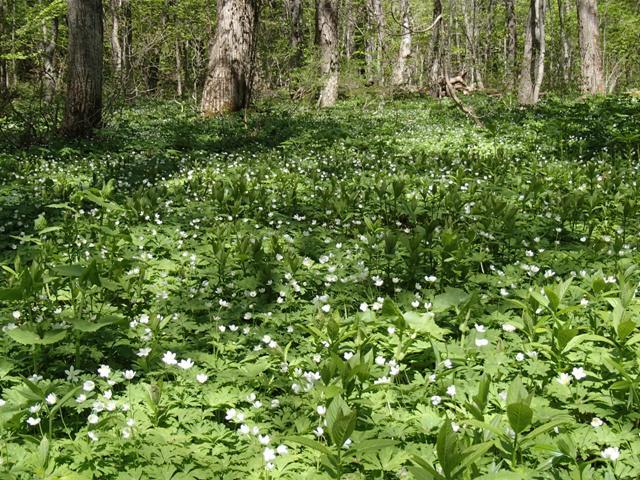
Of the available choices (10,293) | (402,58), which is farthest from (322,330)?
(402,58)

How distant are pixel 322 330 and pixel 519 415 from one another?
4.62ft

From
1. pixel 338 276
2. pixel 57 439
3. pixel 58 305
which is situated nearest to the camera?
pixel 57 439

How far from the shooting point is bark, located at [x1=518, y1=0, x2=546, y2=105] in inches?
634

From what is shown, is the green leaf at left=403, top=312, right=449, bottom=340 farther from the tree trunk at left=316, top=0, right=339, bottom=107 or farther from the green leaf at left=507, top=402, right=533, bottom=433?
the tree trunk at left=316, top=0, right=339, bottom=107

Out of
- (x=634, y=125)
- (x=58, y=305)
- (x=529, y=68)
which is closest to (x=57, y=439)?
(x=58, y=305)

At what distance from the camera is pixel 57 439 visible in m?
2.48

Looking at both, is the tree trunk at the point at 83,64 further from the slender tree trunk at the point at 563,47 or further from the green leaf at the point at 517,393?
the slender tree trunk at the point at 563,47

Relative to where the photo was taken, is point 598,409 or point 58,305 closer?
point 598,409

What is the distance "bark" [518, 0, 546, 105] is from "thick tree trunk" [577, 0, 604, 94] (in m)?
2.49

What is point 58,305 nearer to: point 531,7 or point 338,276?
point 338,276

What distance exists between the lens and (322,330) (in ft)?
10.8

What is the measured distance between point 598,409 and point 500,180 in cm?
505

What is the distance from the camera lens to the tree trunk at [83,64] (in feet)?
32.1

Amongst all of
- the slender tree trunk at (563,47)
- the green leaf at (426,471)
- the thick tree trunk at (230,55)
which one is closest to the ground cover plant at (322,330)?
the green leaf at (426,471)
